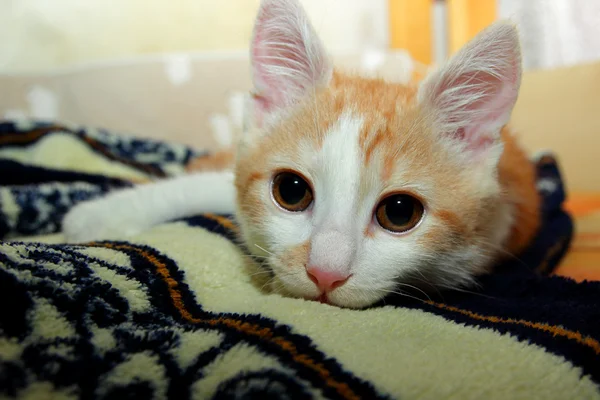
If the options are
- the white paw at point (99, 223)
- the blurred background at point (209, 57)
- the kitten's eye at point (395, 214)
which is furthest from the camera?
the blurred background at point (209, 57)

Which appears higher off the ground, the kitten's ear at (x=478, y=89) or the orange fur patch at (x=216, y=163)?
the kitten's ear at (x=478, y=89)

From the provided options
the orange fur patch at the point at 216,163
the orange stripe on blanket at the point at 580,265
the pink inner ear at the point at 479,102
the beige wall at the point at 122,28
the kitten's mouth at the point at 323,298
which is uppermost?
the beige wall at the point at 122,28

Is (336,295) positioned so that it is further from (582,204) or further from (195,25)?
(195,25)

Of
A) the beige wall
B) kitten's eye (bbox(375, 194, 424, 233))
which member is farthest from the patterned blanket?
the beige wall

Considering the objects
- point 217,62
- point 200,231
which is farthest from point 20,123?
point 217,62

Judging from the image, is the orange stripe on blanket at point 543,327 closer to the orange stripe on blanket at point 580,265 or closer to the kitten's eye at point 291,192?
the kitten's eye at point 291,192

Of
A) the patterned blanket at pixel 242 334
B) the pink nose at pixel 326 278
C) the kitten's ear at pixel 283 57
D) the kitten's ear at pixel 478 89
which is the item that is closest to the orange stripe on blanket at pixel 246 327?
the patterned blanket at pixel 242 334

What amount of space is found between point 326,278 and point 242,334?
0.15 meters

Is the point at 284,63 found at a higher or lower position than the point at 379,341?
higher

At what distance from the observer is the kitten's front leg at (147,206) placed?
84 cm

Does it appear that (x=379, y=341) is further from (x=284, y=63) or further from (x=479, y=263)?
(x=284, y=63)

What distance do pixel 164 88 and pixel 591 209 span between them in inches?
78.8

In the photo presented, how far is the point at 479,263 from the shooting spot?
73 centimetres

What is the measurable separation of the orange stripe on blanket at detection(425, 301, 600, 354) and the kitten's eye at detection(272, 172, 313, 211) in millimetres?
237
